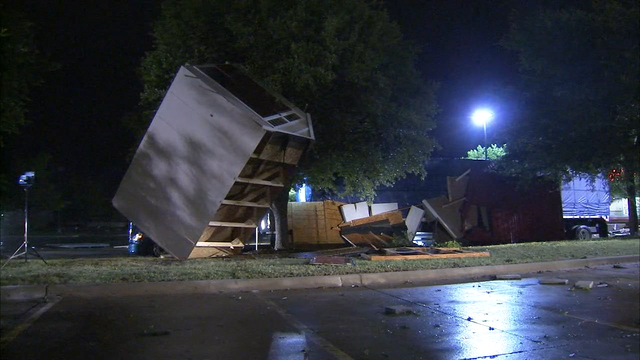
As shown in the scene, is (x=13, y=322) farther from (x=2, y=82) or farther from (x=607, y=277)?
(x=607, y=277)

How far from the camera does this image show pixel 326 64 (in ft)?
47.5

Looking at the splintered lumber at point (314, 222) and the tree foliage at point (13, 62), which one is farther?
the splintered lumber at point (314, 222)

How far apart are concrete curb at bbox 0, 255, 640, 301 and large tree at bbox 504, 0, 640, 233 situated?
21.8ft

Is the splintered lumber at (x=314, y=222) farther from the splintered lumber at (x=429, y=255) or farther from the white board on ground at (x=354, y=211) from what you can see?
the splintered lumber at (x=429, y=255)

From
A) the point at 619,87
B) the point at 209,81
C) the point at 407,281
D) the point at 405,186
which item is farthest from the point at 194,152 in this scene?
the point at 405,186

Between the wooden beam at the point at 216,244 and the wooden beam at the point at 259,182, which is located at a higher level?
the wooden beam at the point at 259,182

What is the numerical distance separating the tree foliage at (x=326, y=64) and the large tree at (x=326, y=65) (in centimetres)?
3

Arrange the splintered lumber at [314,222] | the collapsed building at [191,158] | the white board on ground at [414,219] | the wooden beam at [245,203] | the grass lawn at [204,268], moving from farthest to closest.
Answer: the splintered lumber at [314,222] → the white board on ground at [414,219] → the wooden beam at [245,203] → the collapsed building at [191,158] → the grass lawn at [204,268]

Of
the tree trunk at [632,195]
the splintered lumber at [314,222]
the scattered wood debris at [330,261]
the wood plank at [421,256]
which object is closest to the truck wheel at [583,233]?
the tree trunk at [632,195]

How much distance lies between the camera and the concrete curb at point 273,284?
342 inches

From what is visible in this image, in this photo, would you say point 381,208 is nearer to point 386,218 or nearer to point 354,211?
point 354,211

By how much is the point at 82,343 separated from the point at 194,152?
6.33 m

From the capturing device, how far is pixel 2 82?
32.8ft

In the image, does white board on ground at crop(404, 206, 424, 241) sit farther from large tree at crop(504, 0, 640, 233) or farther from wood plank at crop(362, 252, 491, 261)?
wood plank at crop(362, 252, 491, 261)
